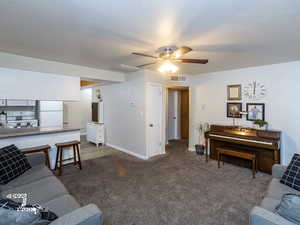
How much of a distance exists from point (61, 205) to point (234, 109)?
160 inches

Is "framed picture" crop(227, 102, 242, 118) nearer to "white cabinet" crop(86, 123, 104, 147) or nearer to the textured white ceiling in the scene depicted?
the textured white ceiling

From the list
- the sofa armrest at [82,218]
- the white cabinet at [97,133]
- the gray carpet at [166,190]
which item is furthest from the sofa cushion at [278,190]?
the white cabinet at [97,133]

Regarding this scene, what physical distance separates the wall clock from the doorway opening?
104 inches

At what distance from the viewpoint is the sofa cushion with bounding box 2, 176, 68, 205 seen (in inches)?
64.8

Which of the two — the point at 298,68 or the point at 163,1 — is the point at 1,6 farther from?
the point at 298,68

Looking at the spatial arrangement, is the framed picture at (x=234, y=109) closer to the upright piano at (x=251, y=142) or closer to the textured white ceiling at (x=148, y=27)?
the upright piano at (x=251, y=142)

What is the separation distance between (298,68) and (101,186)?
14.5 ft

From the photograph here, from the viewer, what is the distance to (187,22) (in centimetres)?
182

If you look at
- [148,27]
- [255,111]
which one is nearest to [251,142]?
[255,111]

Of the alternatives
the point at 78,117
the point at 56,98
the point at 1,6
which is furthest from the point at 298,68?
the point at 78,117

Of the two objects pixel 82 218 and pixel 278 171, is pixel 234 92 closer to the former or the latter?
pixel 278 171

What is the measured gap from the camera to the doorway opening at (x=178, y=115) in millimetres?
6371

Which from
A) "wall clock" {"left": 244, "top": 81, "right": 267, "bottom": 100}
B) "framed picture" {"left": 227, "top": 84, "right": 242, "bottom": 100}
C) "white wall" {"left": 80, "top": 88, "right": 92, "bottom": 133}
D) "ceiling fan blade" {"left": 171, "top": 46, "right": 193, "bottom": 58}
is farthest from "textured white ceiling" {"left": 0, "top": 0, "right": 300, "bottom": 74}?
"white wall" {"left": 80, "top": 88, "right": 92, "bottom": 133}

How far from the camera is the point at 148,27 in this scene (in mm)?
1938
